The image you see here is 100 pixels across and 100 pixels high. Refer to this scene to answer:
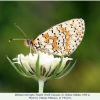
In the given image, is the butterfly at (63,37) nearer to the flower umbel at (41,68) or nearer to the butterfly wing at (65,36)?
the butterfly wing at (65,36)

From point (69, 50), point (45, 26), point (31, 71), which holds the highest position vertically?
point (45, 26)

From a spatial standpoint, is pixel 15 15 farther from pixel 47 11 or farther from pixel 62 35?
pixel 62 35

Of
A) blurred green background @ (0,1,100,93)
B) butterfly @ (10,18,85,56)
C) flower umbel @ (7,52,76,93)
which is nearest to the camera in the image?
flower umbel @ (7,52,76,93)

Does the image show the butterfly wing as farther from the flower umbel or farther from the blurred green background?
the blurred green background

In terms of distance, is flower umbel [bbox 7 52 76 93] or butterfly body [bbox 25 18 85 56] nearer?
flower umbel [bbox 7 52 76 93]

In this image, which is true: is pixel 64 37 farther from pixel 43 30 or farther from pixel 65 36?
pixel 43 30

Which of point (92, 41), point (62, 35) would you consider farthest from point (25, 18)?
point (62, 35)

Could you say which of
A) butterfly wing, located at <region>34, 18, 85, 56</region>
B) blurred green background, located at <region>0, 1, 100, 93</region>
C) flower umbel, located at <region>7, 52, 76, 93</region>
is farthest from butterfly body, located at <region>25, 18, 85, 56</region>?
blurred green background, located at <region>0, 1, 100, 93</region>

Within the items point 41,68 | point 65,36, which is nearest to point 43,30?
point 65,36
